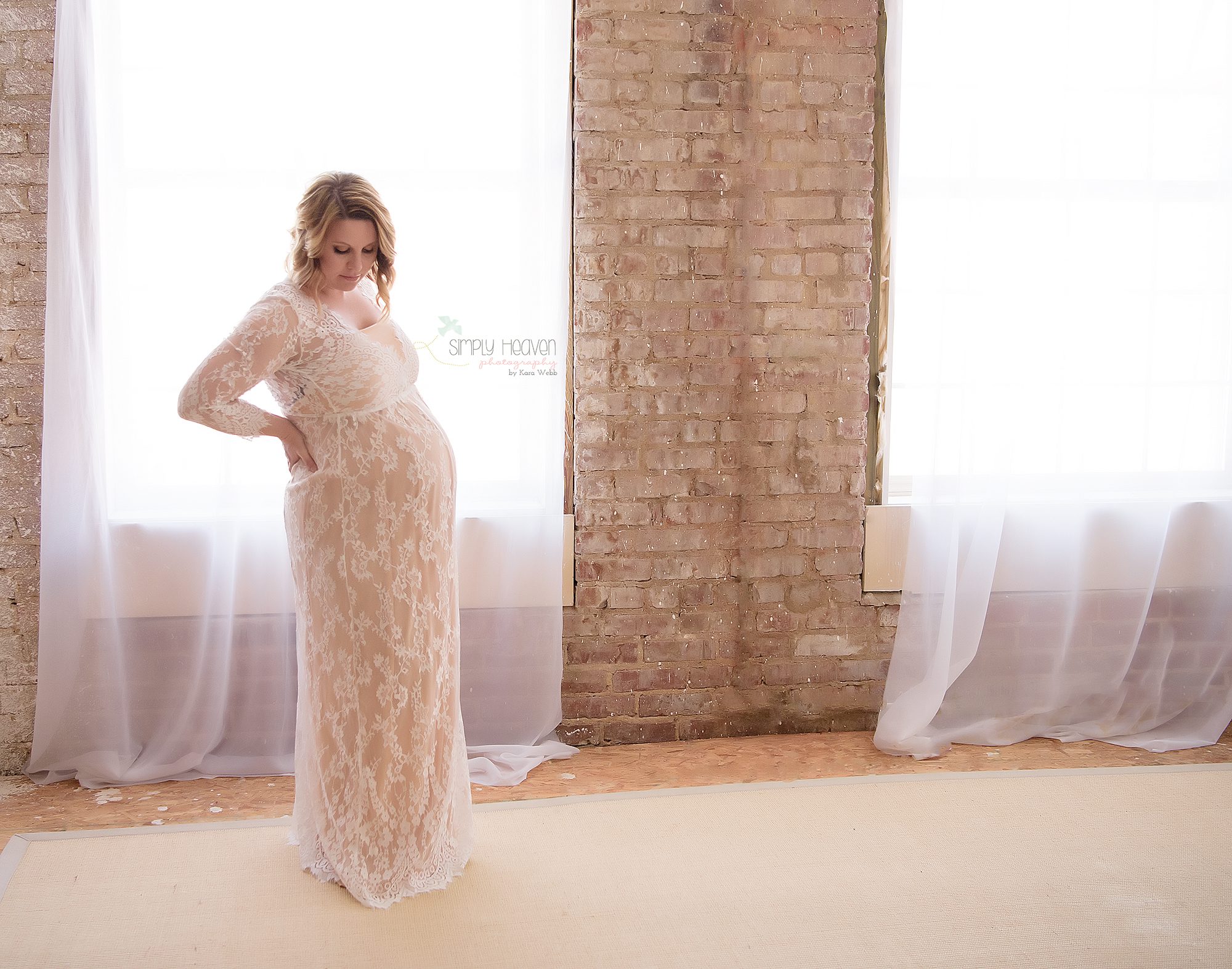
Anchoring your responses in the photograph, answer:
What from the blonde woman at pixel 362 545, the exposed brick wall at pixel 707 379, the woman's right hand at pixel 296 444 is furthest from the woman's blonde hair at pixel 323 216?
the exposed brick wall at pixel 707 379

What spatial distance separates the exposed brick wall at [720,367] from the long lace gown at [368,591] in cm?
92

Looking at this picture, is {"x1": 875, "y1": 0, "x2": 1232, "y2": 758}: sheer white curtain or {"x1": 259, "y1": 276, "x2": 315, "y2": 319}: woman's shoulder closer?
{"x1": 259, "y1": 276, "x2": 315, "y2": 319}: woman's shoulder

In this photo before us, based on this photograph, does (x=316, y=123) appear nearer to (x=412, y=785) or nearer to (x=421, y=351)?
(x=421, y=351)

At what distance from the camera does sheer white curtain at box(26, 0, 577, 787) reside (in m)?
2.80

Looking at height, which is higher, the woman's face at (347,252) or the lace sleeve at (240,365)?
the woman's face at (347,252)

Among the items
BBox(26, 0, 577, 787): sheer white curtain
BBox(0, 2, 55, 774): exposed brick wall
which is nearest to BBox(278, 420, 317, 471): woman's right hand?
BBox(26, 0, 577, 787): sheer white curtain

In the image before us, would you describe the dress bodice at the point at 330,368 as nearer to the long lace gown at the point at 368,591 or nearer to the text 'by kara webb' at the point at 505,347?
the long lace gown at the point at 368,591

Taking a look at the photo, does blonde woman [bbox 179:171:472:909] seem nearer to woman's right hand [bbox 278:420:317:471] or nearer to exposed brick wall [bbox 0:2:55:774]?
woman's right hand [bbox 278:420:317:471]

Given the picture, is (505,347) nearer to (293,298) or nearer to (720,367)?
(720,367)

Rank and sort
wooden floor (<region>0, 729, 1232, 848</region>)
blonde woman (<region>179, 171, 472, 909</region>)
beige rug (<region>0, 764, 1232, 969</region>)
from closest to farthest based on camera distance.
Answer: beige rug (<region>0, 764, 1232, 969</region>), blonde woman (<region>179, 171, 472, 909</region>), wooden floor (<region>0, 729, 1232, 848</region>)

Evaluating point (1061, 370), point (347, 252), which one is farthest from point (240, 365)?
point (1061, 370)

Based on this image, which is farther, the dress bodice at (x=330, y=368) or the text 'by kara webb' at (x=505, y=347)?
the text 'by kara webb' at (x=505, y=347)

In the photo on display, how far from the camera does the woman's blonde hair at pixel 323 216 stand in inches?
83.6

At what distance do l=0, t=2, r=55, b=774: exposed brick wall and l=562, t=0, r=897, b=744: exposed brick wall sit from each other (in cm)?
158
